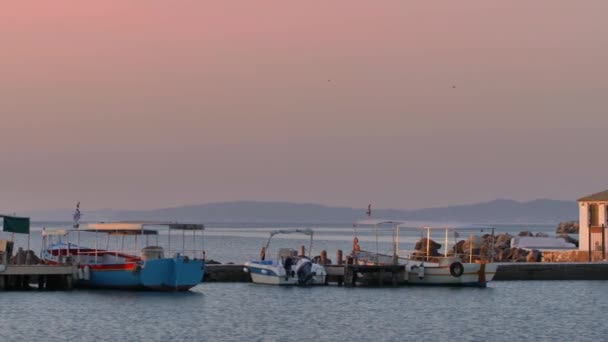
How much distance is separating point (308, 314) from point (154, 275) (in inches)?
394

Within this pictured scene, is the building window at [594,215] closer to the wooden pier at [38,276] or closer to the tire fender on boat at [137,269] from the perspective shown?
the tire fender on boat at [137,269]

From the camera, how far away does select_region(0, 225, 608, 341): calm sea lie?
47562 millimetres

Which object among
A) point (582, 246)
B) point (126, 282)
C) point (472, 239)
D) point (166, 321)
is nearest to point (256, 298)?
point (126, 282)

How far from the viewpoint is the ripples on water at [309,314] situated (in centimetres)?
4756

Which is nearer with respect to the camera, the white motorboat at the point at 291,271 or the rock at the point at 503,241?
the white motorboat at the point at 291,271

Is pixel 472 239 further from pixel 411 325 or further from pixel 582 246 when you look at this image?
pixel 411 325

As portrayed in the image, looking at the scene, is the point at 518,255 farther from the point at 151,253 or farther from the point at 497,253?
the point at 151,253

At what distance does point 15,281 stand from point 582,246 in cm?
3841

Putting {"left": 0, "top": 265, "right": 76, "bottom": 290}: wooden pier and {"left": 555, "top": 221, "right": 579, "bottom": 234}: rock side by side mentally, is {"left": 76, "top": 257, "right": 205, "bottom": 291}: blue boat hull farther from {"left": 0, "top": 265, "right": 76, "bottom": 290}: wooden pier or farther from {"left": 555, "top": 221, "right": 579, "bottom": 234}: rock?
{"left": 555, "top": 221, "right": 579, "bottom": 234}: rock

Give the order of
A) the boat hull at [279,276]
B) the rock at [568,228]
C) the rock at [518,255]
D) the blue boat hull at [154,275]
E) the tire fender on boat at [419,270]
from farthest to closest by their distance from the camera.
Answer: the rock at [568,228]
the rock at [518,255]
the boat hull at [279,276]
the tire fender on boat at [419,270]
the blue boat hull at [154,275]

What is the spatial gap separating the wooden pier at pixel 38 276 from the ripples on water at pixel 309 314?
3.36ft

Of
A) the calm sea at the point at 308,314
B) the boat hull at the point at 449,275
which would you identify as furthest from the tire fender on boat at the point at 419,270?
the calm sea at the point at 308,314

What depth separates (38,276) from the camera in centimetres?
6406

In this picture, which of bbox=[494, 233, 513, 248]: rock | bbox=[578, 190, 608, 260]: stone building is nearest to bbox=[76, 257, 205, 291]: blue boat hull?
bbox=[578, 190, 608, 260]: stone building
